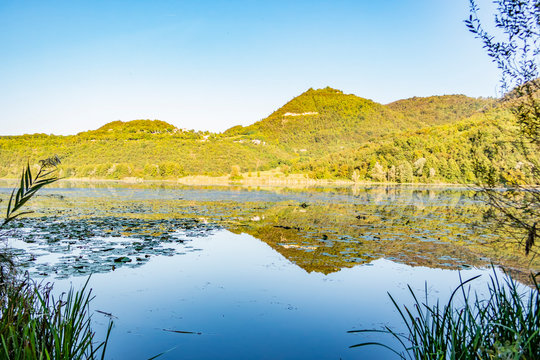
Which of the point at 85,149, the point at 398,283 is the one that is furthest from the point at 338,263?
the point at 85,149

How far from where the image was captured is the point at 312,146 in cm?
13750

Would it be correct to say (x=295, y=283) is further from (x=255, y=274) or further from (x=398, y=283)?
(x=398, y=283)

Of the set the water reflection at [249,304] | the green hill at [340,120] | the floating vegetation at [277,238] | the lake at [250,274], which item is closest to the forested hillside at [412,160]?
the green hill at [340,120]

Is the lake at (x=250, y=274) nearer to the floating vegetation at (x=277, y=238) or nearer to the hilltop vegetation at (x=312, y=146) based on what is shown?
the floating vegetation at (x=277, y=238)

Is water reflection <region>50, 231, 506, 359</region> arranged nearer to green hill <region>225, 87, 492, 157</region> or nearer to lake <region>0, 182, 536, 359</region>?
lake <region>0, 182, 536, 359</region>

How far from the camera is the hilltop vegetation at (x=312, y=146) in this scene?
2702 inches

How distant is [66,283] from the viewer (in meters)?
6.79

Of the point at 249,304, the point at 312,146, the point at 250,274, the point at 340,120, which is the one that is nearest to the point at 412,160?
the point at 312,146

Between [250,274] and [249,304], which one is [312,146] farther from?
[249,304]

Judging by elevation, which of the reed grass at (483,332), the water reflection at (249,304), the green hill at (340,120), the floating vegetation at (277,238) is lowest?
the water reflection at (249,304)

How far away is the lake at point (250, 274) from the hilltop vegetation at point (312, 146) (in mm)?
3183

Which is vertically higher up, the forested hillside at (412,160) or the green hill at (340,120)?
the green hill at (340,120)

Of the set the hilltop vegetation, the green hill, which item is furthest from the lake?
the green hill

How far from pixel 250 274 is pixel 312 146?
13129 cm
